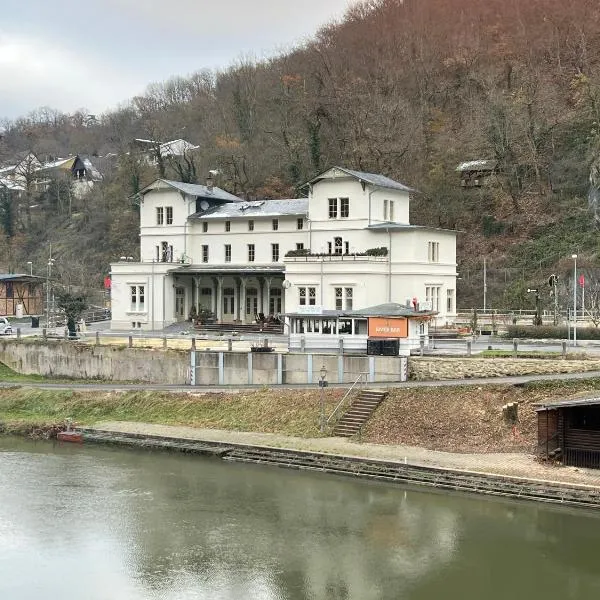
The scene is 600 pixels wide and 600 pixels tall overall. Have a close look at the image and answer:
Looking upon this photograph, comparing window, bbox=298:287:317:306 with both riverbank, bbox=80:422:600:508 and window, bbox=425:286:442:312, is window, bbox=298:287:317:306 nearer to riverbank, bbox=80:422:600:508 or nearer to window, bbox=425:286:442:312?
window, bbox=425:286:442:312

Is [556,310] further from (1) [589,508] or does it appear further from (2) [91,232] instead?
(2) [91,232]

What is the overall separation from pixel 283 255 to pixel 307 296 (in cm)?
599

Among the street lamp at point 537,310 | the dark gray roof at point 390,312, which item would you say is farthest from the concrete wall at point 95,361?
the street lamp at point 537,310

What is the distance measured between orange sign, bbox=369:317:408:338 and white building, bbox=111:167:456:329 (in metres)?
6.85

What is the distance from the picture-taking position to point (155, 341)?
46438 millimetres

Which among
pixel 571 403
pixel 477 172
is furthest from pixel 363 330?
pixel 477 172

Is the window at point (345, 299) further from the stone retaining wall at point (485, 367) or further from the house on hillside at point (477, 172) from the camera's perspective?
the house on hillside at point (477, 172)

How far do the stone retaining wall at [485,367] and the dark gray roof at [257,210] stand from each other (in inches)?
806

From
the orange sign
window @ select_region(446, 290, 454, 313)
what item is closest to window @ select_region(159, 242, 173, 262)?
window @ select_region(446, 290, 454, 313)

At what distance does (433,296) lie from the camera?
4984 centimetres

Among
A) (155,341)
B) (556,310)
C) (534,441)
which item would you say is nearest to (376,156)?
(556,310)

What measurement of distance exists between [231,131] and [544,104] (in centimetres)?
3714

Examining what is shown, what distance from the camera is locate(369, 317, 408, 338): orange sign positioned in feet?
123

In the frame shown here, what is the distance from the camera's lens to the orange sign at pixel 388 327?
37562 mm
